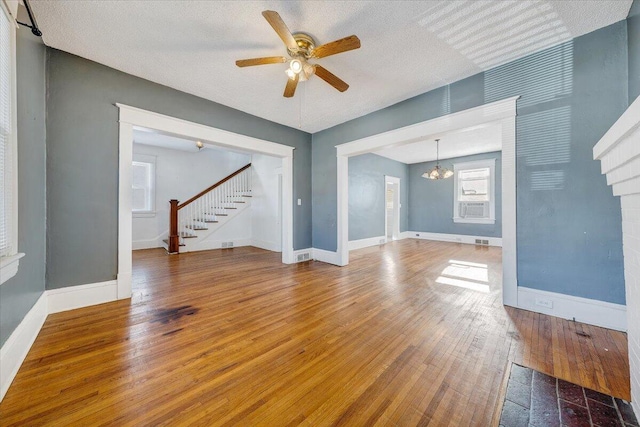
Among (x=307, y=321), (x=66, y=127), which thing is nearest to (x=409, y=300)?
(x=307, y=321)

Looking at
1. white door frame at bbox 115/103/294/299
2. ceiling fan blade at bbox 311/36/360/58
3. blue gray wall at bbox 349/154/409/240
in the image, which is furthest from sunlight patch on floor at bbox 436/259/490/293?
white door frame at bbox 115/103/294/299

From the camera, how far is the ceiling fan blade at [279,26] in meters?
1.72

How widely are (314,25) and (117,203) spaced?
3039 mm

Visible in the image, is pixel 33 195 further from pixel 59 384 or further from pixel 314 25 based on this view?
pixel 314 25

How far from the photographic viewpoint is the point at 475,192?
732 centimetres

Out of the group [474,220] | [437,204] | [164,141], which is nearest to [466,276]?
[474,220]

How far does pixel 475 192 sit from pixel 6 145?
354 inches

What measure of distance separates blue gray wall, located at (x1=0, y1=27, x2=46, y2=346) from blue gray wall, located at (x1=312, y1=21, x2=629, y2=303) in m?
4.50

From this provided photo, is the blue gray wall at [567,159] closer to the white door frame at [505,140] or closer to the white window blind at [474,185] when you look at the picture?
the white door frame at [505,140]

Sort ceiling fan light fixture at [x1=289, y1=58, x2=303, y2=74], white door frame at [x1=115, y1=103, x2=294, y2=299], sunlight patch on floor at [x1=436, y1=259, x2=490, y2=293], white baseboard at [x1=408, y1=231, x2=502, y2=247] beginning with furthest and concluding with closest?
white baseboard at [x1=408, y1=231, x2=502, y2=247], sunlight patch on floor at [x1=436, y1=259, x2=490, y2=293], white door frame at [x1=115, y1=103, x2=294, y2=299], ceiling fan light fixture at [x1=289, y1=58, x2=303, y2=74]

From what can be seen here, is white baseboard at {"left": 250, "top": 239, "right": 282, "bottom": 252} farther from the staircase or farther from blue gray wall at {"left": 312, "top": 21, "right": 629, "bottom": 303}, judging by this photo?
blue gray wall at {"left": 312, "top": 21, "right": 629, "bottom": 303}

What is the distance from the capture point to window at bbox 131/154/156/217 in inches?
254

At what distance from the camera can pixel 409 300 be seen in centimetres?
289

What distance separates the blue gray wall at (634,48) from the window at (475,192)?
5.32 metres
